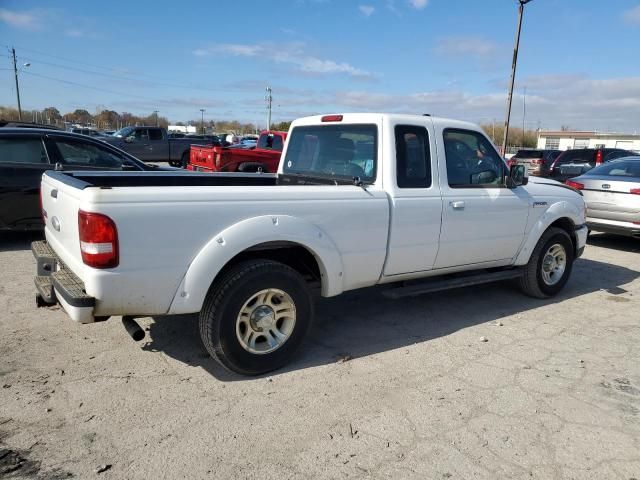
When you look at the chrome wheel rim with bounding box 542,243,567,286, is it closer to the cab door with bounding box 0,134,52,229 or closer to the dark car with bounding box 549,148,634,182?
the cab door with bounding box 0,134,52,229

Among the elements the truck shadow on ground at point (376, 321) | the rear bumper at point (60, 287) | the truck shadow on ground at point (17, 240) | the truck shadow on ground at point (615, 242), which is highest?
the rear bumper at point (60, 287)

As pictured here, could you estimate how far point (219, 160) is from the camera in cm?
1253

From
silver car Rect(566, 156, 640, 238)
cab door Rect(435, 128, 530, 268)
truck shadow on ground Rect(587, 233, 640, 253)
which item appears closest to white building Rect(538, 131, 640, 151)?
truck shadow on ground Rect(587, 233, 640, 253)

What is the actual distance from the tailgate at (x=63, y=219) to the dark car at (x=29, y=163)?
3169 millimetres

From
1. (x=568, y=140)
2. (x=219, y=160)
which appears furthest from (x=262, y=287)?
(x=568, y=140)

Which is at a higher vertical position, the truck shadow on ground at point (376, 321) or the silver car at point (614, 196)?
the silver car at point (614, 196)

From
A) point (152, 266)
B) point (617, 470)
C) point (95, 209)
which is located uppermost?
→ point (95, 209)

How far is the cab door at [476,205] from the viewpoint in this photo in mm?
4465

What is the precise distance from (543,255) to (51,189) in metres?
4.88

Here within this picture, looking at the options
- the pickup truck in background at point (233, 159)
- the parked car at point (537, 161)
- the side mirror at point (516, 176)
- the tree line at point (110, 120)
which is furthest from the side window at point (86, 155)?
the tree line at point (110, 120)

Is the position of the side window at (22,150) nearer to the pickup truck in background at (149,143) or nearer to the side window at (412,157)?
the side window at (412,157)

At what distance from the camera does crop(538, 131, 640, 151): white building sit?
66688mm

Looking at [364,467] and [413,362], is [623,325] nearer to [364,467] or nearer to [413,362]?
[413,362]

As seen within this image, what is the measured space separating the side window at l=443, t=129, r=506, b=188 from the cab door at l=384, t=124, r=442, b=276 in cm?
27
